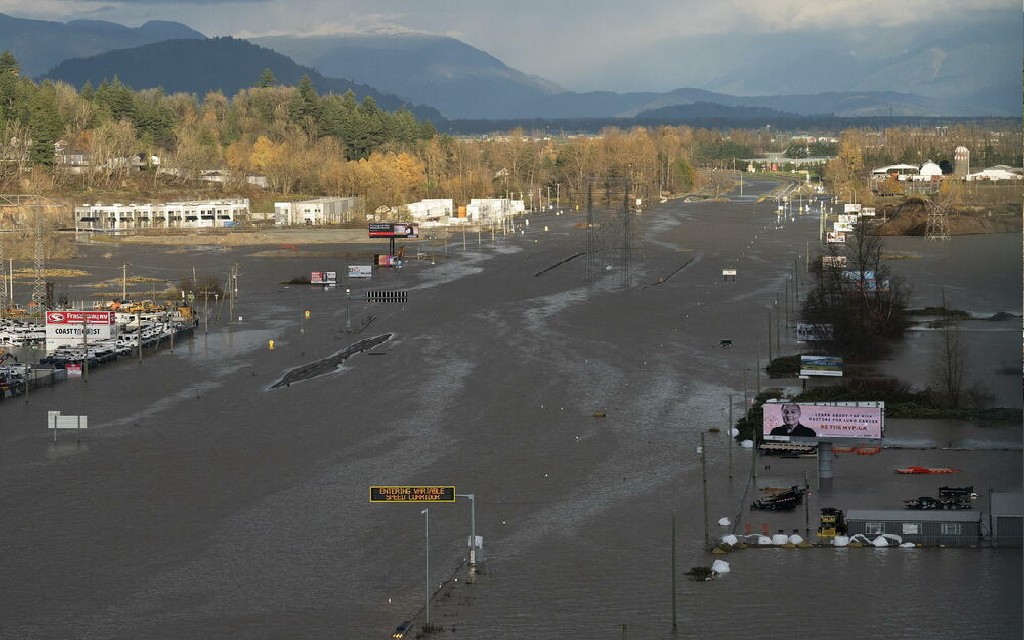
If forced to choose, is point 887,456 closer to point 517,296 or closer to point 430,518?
point 430,518

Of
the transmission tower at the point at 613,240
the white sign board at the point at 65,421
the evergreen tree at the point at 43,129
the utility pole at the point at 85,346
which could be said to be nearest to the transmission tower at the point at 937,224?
the transmission tower at the point at 613,240

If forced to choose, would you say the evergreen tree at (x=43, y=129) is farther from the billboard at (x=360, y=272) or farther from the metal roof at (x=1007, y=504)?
the metal roof at (x=1007, y=504)

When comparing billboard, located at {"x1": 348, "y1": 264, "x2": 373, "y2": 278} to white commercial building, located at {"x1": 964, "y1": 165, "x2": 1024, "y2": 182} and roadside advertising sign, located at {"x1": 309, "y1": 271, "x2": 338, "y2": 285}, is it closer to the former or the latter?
roadside advertising sign, located at {"x1": 309, "y1": 271, "x2": 338, "y2": 285}

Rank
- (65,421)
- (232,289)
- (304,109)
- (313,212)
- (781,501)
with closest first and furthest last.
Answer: (781,501) < (65,421) < (232,289) < (313,212) < (304,109)

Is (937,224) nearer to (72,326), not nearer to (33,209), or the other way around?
(33,209)

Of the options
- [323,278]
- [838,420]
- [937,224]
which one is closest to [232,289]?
[323,278]
